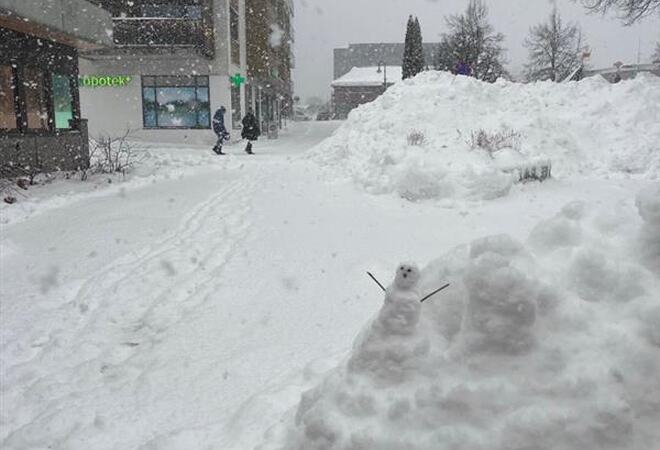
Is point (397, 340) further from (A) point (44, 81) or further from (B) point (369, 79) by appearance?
(B) point (369, 79)

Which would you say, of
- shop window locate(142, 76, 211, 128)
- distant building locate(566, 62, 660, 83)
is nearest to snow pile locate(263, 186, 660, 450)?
distant building locate(566, 62, 660, 83)

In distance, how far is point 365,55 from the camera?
325ft

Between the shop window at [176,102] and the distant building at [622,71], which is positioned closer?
the distant building at [622,71]

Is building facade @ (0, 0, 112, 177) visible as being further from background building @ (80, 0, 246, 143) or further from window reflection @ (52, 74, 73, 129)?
background building @ (80, 0, 246, 143)

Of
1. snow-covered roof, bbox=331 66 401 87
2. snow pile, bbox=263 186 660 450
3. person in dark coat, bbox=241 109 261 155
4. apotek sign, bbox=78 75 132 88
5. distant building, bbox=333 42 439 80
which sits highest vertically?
distant building, bbox=333 42 439 80

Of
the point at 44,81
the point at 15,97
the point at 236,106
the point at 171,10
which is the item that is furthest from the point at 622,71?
the point at 15,97

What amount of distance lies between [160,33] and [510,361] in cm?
2732

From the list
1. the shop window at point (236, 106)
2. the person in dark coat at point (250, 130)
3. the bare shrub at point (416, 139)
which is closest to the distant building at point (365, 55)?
the shop window at point (236, 106)

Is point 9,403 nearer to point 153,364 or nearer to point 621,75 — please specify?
point 153,364

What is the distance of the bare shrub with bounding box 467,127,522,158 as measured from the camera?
42.0ft

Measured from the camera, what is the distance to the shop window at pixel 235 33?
30656mm

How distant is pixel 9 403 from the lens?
153 inches

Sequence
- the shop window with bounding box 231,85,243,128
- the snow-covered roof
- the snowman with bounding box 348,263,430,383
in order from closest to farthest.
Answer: the snowman with bounding box 348,263,430,383 < the shop window with bounding box 231,85,243,128 < the snow-covered roof

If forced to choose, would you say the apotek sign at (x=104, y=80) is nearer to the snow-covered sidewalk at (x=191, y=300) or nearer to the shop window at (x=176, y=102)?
the shop window at (x=176, y=102)
